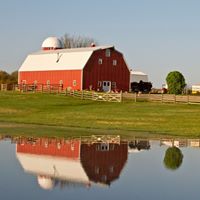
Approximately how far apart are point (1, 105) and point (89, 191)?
43.8 m

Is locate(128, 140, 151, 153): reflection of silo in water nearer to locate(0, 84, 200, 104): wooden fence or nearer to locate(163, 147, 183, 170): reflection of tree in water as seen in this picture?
locate(163, 147, 183, 170): reflection of tree in water

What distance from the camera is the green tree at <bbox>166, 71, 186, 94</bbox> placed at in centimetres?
9381

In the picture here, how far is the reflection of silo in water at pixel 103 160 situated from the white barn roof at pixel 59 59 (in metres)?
53.8

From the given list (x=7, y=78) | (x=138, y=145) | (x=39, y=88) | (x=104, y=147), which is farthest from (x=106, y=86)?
(x=104, y=147)

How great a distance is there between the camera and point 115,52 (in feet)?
264

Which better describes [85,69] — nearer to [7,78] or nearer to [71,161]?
[7,78]

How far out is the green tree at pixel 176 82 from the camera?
308ft

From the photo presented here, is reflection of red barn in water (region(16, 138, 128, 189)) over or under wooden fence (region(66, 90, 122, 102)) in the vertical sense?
under

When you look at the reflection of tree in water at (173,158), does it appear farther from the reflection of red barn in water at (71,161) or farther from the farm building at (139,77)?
the farm building at (139,77)

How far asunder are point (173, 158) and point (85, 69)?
57.1 metres

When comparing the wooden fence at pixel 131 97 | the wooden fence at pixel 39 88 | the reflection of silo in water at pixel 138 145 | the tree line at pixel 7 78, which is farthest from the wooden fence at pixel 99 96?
the tree line at pixel 7 78

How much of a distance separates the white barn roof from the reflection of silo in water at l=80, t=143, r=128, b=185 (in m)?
53.8

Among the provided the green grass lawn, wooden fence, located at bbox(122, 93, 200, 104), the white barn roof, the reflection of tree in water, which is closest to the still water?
the reflection of tree in water

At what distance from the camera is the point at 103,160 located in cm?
1827
